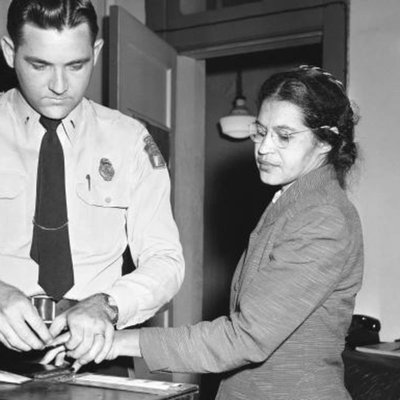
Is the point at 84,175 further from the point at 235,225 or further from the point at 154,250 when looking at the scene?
the point at 235,225

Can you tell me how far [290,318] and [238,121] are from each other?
164 inches

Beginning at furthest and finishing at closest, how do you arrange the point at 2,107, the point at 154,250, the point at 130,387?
the point at 2,107 < the point at 154,250 < the point at 130,387

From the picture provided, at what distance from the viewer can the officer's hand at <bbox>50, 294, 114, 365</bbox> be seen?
1.37m

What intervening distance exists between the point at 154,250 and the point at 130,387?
637 mm

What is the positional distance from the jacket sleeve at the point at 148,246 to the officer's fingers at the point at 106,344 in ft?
0.70

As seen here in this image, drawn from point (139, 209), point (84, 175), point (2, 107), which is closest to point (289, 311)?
point (139, 209)

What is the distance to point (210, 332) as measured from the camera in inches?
56.3

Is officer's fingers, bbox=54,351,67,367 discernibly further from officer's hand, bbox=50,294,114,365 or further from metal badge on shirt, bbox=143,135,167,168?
metal badge on shirt, bbox=143,135,167,168

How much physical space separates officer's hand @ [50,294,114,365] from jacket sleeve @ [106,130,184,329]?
21cm

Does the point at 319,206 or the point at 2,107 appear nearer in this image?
the point at 319,206

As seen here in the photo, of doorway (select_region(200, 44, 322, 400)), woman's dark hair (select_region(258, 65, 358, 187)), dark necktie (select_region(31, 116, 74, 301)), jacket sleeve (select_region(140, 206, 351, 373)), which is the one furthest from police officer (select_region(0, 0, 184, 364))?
doorway (select_region(200, 44, 322, 400))

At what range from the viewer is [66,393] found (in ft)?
3.93

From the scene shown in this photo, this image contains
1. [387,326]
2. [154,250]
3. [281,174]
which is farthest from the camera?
[387,326]

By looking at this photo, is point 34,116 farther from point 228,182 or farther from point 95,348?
point 228,182
